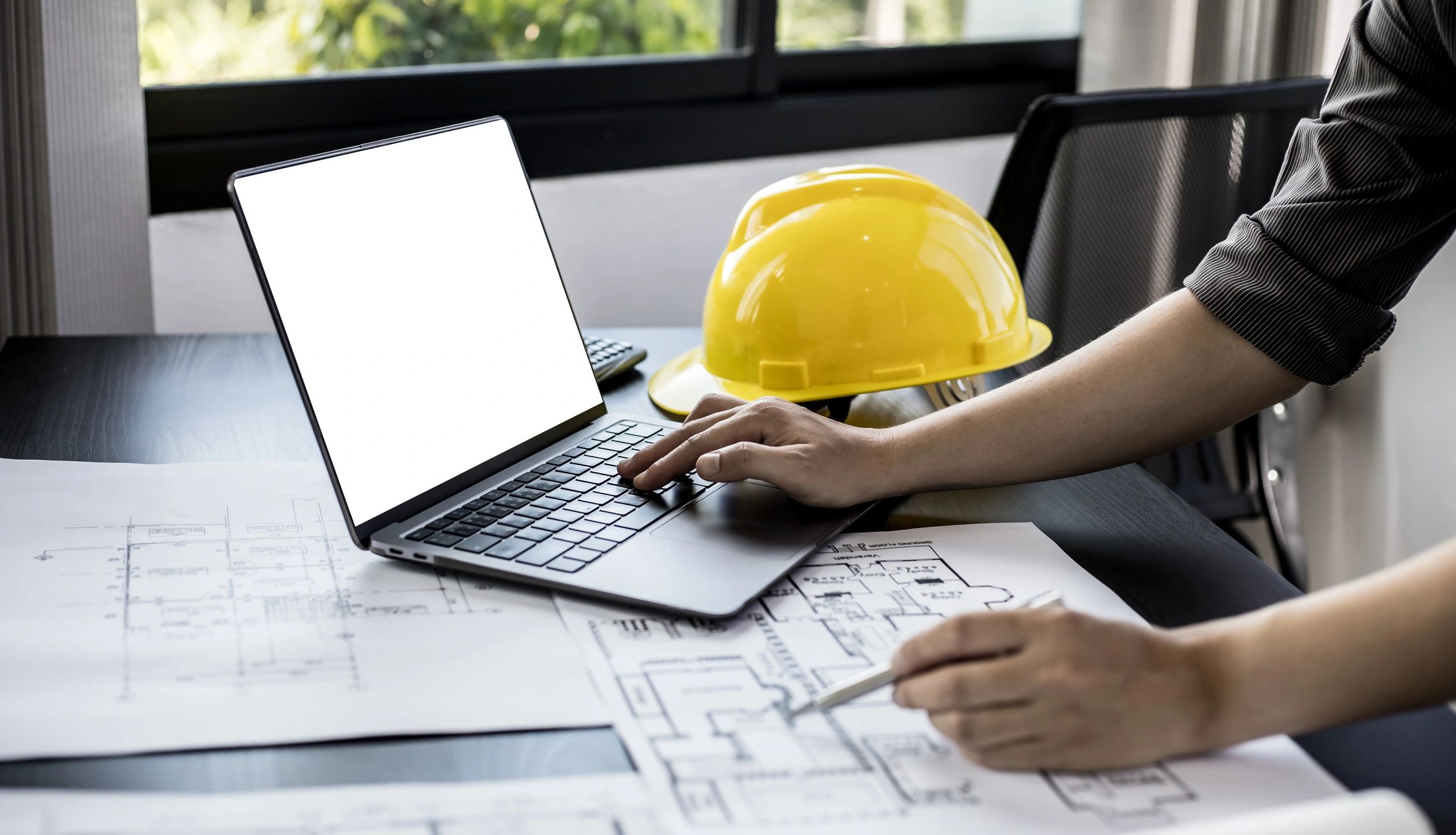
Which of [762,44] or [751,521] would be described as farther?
[762,44]

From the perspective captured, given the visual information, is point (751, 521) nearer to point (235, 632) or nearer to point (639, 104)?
point (235, 632)

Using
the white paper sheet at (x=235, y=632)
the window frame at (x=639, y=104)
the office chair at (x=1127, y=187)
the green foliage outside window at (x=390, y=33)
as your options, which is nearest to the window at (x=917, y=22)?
the window frame at (x=639, y=104)

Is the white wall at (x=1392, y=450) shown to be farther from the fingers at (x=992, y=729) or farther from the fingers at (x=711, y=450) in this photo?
the fingers at (x=992, y=729)

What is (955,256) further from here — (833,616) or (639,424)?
(833,616)

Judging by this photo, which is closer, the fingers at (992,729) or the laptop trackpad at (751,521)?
the fingers at (992,729)

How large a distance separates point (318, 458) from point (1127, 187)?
0.92 metres

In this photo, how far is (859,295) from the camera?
1009 mm

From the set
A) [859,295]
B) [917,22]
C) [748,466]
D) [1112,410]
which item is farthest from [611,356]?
[917,22]

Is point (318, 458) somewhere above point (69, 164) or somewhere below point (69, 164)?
below

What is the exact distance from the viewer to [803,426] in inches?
33.4

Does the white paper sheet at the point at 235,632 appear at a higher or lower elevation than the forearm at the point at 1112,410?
lower

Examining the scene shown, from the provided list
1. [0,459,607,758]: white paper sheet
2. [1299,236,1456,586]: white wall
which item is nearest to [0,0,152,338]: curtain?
[0,459,607,758]: white paper sheet

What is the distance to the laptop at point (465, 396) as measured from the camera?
724 millimetres

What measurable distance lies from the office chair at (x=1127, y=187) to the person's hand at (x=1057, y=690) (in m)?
0.78
